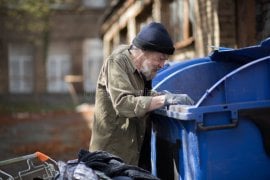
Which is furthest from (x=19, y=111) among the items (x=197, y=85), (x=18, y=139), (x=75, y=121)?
(x=197, y=85)

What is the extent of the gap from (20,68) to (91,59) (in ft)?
13.3

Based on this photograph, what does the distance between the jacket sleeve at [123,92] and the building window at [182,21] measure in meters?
5.04

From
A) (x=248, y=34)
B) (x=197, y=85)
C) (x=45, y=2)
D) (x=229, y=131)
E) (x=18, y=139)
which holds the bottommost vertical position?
(x=18, y=139)

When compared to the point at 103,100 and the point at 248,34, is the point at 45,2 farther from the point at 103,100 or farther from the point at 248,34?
the point at 103,100

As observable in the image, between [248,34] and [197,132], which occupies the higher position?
[248,34]

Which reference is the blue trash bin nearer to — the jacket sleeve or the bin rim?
the bin rim

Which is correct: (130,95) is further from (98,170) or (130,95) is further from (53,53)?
(53,53)

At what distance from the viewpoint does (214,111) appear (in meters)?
3.15

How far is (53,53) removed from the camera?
87.9 ft

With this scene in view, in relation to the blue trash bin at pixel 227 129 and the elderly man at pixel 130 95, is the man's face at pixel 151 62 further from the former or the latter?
the blue trash bin at pixel 227 129

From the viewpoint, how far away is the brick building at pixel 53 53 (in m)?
25.5

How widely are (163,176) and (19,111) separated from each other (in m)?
18.4

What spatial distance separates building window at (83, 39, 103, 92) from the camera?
27.3 meters

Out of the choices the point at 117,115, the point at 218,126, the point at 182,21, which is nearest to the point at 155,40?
the point at 117,115
